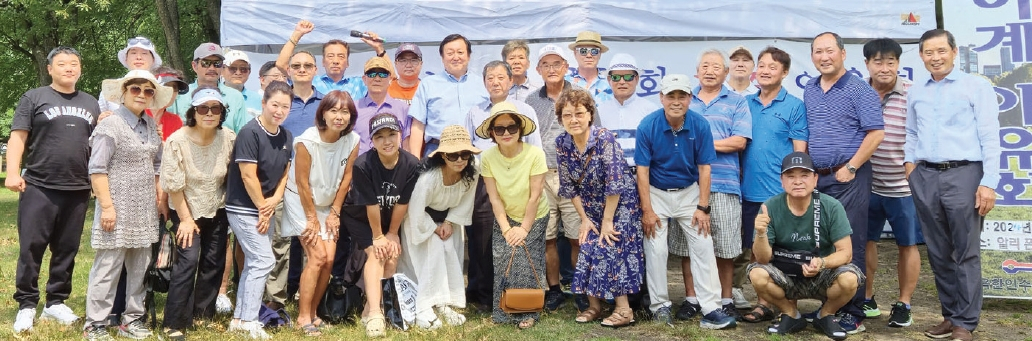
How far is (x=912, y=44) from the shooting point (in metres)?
7.75

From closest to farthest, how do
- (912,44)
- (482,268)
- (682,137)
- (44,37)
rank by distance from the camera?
(682,137) < (482,268) < (912,44) < (44,37)

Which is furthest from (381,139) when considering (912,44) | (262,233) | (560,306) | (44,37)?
(44,37)

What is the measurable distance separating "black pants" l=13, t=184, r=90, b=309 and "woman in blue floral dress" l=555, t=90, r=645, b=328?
286cm

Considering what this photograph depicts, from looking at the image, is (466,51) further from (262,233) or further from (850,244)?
(850,244)

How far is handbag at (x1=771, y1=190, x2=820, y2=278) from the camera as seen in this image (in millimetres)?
4406

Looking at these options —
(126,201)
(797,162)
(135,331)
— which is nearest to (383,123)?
(126,201)

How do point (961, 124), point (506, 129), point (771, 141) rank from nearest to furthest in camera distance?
1. point (961, 124)
2. point (506, 129)
3. point (771, 141)

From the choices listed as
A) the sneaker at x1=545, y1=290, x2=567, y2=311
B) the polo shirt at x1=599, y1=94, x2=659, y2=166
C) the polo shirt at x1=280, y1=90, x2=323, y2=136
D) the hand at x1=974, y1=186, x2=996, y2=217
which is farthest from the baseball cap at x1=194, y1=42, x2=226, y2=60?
the hand at x1=974, y1=186, x2=996, y2=217

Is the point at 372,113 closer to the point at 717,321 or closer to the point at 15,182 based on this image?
the point at 15,182

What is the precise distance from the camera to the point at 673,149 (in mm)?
4668

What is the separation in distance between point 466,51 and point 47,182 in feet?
8.73

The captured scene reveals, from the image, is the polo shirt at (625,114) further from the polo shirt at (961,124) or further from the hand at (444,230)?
the polo shirt at (961,124)

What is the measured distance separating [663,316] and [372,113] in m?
2.29

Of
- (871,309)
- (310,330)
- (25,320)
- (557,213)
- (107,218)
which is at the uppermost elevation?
(107,218)
